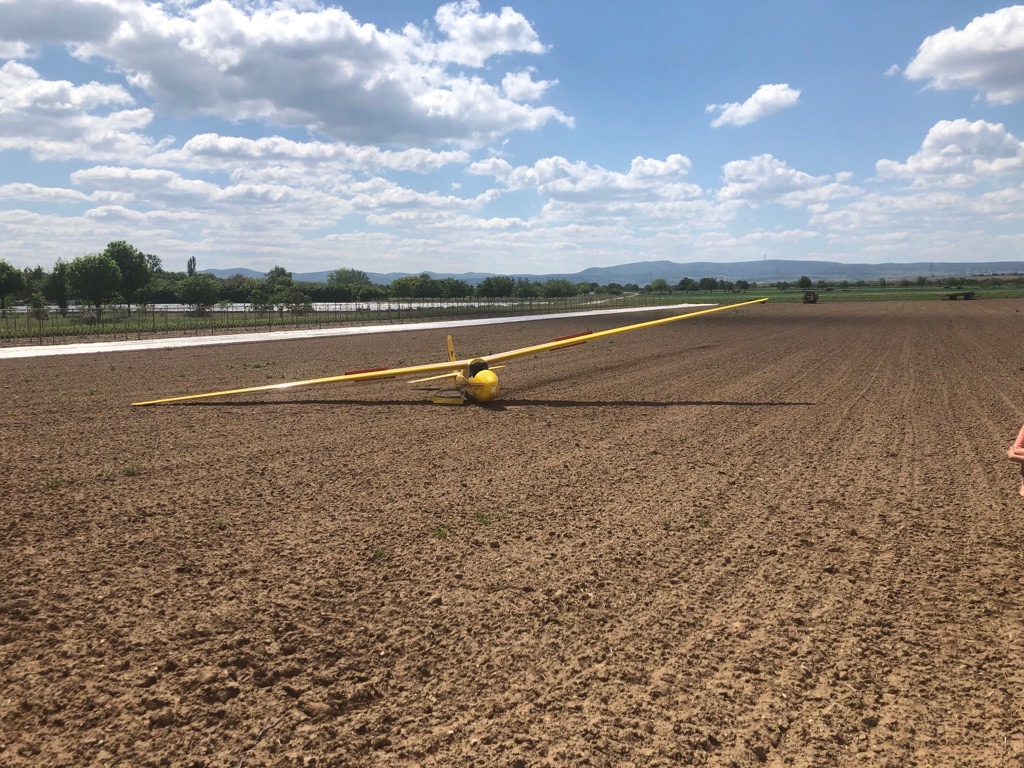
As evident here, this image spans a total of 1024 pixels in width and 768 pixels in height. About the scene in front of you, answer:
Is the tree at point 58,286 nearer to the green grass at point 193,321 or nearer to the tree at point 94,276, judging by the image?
the tree at point 94,276

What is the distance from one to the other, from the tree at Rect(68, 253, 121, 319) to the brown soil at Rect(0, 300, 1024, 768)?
9522cm

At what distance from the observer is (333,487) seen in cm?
1120

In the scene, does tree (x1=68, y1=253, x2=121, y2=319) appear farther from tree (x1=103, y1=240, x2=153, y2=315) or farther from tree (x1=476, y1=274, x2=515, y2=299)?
tree (x1=476, y1=274, x2=515, y2=299)

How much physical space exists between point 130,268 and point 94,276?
14.7 meters

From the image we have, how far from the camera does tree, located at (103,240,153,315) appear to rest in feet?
350

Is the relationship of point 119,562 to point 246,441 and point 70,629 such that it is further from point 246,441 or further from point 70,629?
point 246,441

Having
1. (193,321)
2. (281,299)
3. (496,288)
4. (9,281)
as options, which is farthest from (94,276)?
(496,288)

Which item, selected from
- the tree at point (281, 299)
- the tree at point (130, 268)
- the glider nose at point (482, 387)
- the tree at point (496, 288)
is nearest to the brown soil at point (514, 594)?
the glider nose at point (482, 387)

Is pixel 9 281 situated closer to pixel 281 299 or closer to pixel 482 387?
pixel 281 299

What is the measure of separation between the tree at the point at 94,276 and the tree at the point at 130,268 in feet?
27.3

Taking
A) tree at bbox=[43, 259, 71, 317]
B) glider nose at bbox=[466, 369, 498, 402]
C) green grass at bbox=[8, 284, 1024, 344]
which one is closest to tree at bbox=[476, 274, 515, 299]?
green grass at bbox=[8, 284, 1024, 344]

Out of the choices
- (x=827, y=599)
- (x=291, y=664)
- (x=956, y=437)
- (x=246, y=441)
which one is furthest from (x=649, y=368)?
(x=291, y=664)

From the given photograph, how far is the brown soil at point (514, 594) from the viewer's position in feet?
16.5

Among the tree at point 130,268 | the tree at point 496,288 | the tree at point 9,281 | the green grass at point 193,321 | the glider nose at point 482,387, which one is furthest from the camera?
the tree at point 496,288
